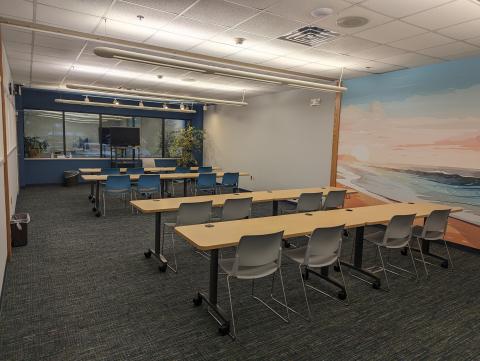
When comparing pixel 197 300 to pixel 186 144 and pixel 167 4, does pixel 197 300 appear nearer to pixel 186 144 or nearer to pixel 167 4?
pixel 167 4

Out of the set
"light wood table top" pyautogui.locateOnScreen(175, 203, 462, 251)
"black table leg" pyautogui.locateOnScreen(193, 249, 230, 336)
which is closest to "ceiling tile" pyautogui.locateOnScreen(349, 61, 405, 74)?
"light wood table top" pyautogui.locateOnScreen(175, 203, 462, 251)

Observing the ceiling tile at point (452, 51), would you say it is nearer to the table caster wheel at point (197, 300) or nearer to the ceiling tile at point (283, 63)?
the ceiling tile at point (283, 63)

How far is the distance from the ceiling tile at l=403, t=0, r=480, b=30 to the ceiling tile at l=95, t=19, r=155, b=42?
10.4ft

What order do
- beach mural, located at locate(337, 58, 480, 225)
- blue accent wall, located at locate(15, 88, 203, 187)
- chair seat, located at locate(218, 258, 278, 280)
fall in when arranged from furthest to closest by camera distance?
blue accent wall, located at locate(15, 88, 203, 187)
beach mural, located at locate(337, 58, 480, 225)
chair seat, located at locate(218, 258, 278, 280)

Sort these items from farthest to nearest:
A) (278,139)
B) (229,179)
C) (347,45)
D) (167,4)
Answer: (278,139), (229,179), (347,45), (167,4)

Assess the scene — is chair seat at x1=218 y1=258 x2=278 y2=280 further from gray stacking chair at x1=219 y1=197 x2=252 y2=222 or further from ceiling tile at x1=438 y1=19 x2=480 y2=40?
ceiling tile at x1=438 y1=19 x2=480 y2=40

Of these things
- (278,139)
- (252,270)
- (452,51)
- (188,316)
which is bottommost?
(188,316)

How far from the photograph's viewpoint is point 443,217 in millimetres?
4277

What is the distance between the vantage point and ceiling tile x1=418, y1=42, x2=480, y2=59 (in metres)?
4.61

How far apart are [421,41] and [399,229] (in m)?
2.56

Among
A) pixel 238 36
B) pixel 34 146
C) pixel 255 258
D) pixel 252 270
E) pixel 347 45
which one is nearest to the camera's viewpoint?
pixel 255 258

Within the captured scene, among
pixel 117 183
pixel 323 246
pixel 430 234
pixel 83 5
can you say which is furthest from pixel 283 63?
pixel 117 183

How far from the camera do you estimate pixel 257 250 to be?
2.88 metres

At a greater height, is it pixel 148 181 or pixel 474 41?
pixel 474 41
